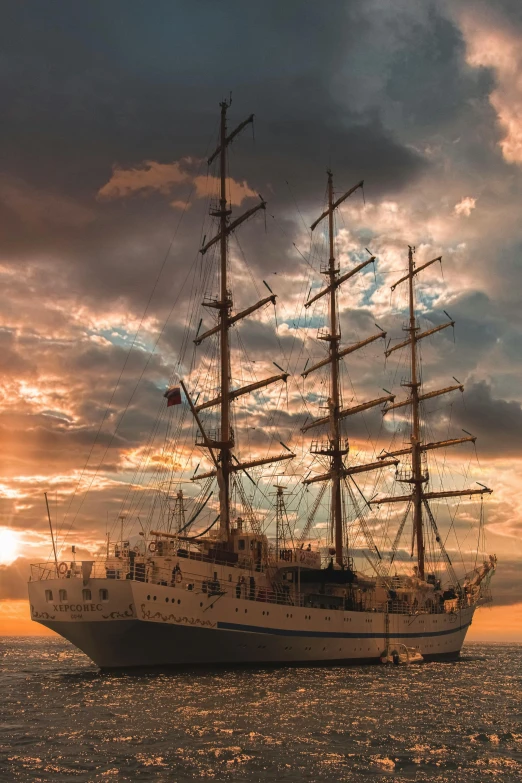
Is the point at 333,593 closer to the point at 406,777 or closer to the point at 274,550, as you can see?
the point at 274,550

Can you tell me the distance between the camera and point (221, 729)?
25406 millimetres

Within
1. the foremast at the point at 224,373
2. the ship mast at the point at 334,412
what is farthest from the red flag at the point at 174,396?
the ship mast at the point at 334,412

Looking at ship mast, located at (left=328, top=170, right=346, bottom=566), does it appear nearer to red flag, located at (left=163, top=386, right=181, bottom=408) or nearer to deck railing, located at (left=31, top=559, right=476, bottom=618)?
deck railing, located at (left=31, top=559, right=476, bottom=618)

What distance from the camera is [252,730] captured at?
2530 centimetres

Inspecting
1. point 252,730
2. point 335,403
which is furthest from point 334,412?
point 252,730

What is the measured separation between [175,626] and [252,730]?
12.5 metres

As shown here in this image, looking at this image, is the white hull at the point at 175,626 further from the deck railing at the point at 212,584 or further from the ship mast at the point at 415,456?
the ship mast at the point at 415,456

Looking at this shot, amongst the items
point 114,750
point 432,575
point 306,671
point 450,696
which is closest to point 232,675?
point 306,671

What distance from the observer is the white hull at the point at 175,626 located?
36500 mm

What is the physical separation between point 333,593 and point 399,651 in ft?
26.8

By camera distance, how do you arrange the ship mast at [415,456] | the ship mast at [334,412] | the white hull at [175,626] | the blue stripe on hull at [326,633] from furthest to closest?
the ship mast at [415,456]
the ship mast at [334,412]
the blue stripe on hull at [326,633]
the white hull at [175,626]

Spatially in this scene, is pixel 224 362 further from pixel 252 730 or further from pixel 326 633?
pixel 252 730

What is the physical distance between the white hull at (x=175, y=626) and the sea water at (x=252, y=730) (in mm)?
1065

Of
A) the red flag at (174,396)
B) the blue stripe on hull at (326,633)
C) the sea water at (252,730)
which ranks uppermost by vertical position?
the red flag at (174,396)
